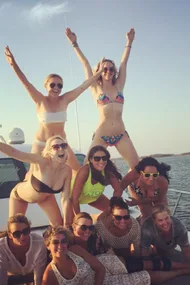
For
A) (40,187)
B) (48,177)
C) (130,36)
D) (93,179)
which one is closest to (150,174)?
(93,179)

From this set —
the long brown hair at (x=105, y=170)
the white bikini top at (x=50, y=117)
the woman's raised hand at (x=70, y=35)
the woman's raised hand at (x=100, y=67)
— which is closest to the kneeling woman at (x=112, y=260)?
the long brown hair at (x=105, y=170)

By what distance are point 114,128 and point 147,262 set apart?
2.02 meters

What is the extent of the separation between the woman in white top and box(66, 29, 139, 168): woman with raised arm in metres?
1.81

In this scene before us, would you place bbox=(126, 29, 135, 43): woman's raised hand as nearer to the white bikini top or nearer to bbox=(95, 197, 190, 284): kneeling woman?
the white bikini top

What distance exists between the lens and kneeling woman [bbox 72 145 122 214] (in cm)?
414

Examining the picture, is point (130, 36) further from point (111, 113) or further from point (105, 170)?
point (105, 170)

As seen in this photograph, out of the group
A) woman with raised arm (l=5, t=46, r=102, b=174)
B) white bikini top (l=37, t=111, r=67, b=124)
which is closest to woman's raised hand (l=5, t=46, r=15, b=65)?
woman with raised arm (l=5, t=46, r=102, b=174)

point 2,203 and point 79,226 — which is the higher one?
point 2,203

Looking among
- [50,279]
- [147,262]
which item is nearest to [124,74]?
[147,262]

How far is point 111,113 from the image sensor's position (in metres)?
4.98

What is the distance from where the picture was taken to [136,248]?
400cm

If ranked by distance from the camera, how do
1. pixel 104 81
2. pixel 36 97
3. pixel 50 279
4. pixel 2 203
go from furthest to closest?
pixel 2 203 → pixel 104 81 → pixel 36 97 → pixel 50 279

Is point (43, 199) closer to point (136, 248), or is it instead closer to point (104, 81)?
point (136, 248)

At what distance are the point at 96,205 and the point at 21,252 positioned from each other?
1361 mm
